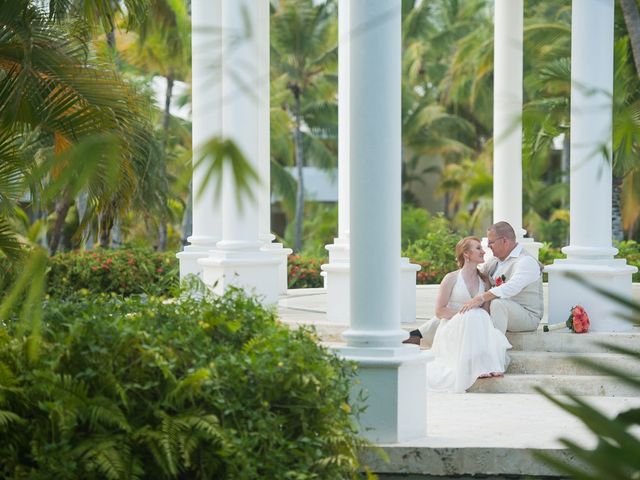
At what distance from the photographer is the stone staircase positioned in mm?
12117

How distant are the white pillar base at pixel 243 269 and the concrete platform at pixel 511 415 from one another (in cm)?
56

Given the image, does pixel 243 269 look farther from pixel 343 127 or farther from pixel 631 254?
pixel 631 254

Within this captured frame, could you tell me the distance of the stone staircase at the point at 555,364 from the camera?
12.1 meters

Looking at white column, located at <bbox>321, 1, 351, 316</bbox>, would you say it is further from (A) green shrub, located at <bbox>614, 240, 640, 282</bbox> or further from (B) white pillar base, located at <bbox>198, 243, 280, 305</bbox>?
(A) green shrub, located at <bbox>614, 240, 640, 282</bbox>

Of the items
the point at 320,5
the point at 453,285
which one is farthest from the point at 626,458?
the point at 320,5

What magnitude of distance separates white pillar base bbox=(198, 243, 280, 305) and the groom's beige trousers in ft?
11.3

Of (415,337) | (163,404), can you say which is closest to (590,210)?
(415,337)

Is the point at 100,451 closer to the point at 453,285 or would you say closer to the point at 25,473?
the point at 25,473

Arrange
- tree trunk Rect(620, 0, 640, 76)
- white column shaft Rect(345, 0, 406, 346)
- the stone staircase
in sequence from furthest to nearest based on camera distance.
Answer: tree trunk Rect(620, 0, 640, 76) < the stone staircase < white column shaft Rect(345, 0, 406, 346)

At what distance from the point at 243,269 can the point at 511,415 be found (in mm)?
5678

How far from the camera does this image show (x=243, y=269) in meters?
15.2

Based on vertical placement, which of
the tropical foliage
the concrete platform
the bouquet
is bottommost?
the concrete platform

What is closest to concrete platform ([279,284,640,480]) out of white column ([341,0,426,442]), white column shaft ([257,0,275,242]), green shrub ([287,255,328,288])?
white column ([341,0,426,442])

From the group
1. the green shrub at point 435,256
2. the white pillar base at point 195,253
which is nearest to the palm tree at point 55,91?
the white pillar base at point 195,253
